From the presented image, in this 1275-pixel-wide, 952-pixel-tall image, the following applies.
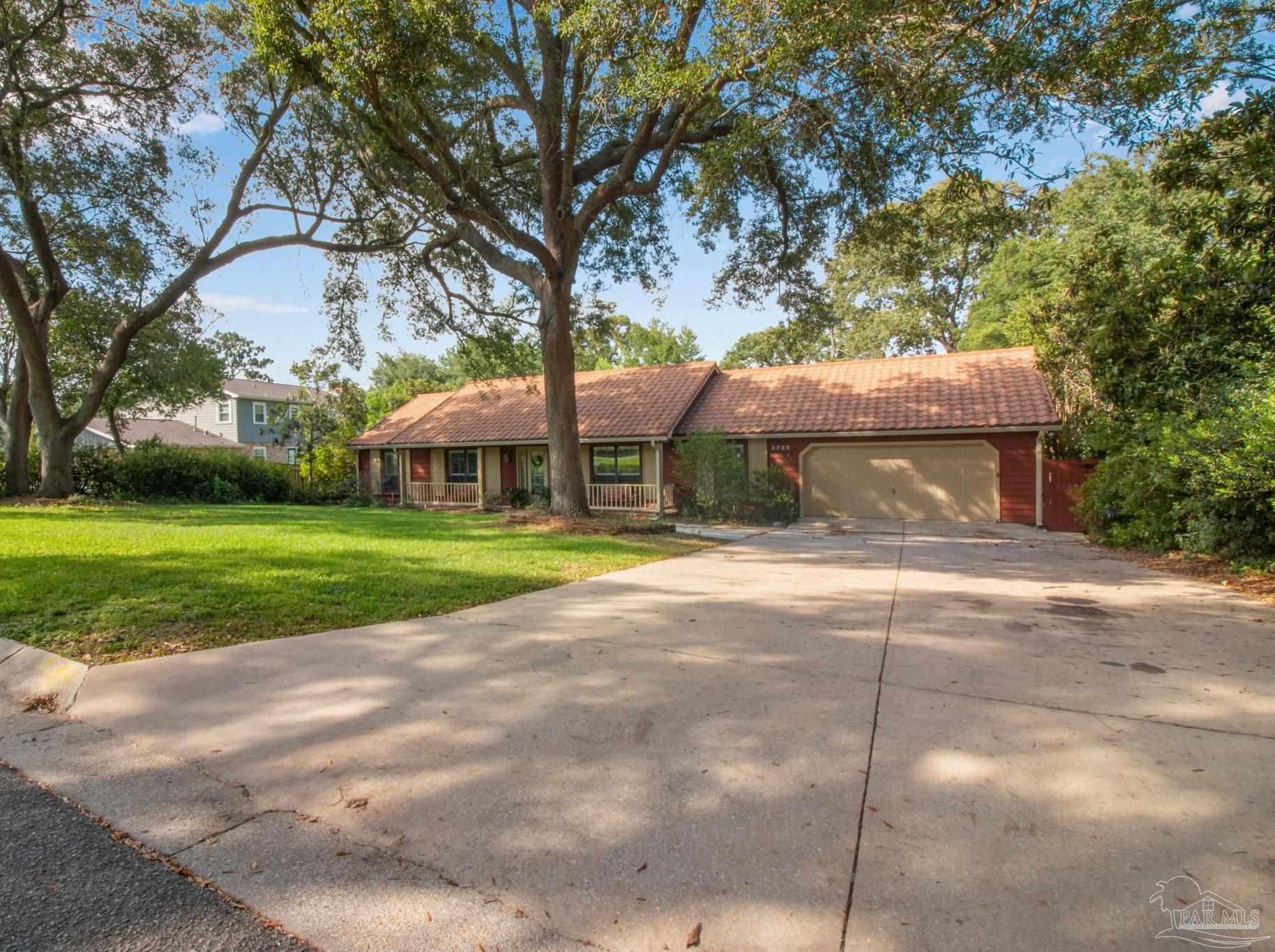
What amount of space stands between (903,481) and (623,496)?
7759 mm

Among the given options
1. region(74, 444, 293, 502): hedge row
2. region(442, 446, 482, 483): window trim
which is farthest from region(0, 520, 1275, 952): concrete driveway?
region(74, 444, 293, 502): hedge row

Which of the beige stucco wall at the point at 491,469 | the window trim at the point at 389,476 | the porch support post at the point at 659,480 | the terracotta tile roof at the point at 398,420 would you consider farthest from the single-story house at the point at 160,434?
the porch support post at the point at 659,480

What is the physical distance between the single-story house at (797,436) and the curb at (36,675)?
44.9ft

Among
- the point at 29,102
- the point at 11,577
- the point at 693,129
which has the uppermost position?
the point at 29,102

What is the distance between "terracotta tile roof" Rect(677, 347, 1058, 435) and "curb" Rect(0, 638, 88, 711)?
15614 mm

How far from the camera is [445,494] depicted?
22.8m

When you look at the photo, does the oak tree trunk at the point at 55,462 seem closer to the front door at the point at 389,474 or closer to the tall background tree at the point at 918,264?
the front door at the point at 389,474

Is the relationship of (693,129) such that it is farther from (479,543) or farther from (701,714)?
(701,714)

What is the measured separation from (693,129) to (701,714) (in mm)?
12387

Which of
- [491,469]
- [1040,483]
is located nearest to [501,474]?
[491,469]

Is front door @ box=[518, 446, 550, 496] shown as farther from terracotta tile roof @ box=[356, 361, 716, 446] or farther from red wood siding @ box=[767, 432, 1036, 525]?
red wood siding @ box=[767, 432, 1036, 525]

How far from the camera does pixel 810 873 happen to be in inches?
85.0

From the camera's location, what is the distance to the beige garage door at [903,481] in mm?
16141

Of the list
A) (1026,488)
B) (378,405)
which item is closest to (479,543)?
(1026,488)
